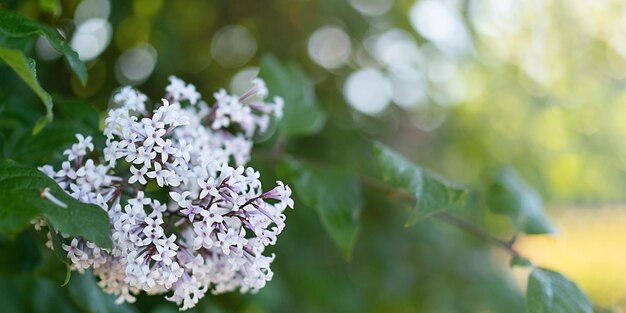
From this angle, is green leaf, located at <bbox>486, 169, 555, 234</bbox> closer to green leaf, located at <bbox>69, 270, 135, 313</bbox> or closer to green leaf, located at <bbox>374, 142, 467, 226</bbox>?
green leaf, located at <bbox>374, 142, 467, 226</bbox>

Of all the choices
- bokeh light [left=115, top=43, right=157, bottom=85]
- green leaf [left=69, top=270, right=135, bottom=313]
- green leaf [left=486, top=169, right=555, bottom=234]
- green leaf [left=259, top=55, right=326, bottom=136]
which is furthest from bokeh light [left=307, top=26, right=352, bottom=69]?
green leaf [left=69, top=270, right=135, bottom=313]

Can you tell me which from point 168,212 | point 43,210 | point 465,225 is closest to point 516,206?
point 465,225

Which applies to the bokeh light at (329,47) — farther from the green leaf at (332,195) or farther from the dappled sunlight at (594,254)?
the dappled sunlight at (594,254)

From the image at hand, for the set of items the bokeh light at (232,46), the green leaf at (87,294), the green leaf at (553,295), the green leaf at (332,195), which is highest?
the green leaf at (553,295)

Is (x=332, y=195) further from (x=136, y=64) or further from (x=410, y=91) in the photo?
(x=410, y=91)

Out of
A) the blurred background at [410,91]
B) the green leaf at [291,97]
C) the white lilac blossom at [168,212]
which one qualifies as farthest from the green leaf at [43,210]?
the blurred background at [410,91]

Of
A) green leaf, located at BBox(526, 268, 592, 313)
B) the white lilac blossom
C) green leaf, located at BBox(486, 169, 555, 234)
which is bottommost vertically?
green leaf, located at BBox(486, 169, 555, 234)
